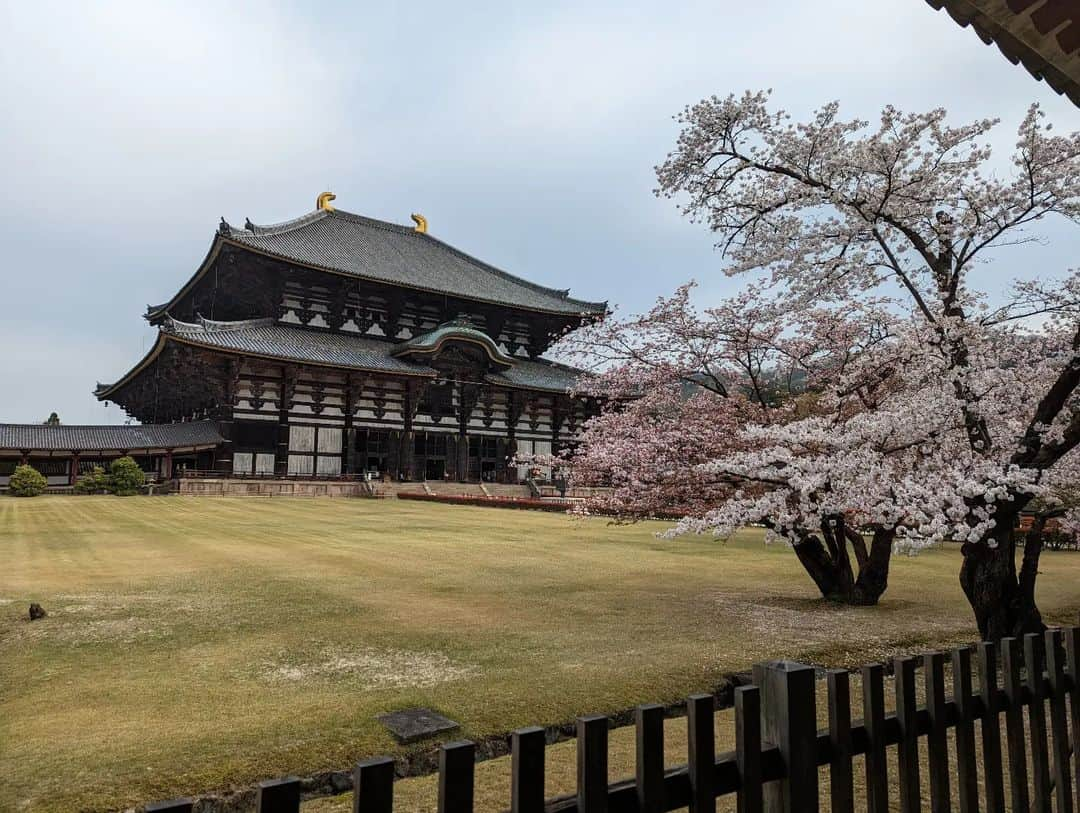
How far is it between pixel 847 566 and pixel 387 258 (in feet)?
124

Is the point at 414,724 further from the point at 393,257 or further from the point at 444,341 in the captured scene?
the point at 393,257

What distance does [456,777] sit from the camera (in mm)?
1688

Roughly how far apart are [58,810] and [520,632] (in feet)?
13.5

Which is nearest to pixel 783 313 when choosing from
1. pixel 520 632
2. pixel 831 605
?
pixel 831 605

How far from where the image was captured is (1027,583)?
6293 millimetres

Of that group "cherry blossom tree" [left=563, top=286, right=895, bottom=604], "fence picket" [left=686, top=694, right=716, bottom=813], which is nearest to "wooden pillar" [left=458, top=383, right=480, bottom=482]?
"cherry blossom tree" [left=563, top=286, right=895, bottom=604]

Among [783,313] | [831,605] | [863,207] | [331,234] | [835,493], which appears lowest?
[831,605]

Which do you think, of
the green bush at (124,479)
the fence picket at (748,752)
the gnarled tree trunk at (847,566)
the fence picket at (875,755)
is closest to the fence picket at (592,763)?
the fence picket at (748,752)

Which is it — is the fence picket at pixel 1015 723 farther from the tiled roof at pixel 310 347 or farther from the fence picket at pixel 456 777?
the tiled roof at pixel 310 347

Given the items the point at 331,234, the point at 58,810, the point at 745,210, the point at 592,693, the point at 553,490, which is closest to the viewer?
the point at 58,810

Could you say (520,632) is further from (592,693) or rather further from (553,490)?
(553,490)

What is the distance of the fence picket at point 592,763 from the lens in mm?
1777

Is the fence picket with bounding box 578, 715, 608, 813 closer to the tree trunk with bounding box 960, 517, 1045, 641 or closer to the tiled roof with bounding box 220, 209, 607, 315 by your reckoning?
the tree trunk with bounding box 960, 517, 1045, 641

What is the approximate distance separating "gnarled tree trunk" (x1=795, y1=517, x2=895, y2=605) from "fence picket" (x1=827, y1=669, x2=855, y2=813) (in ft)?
21.7
